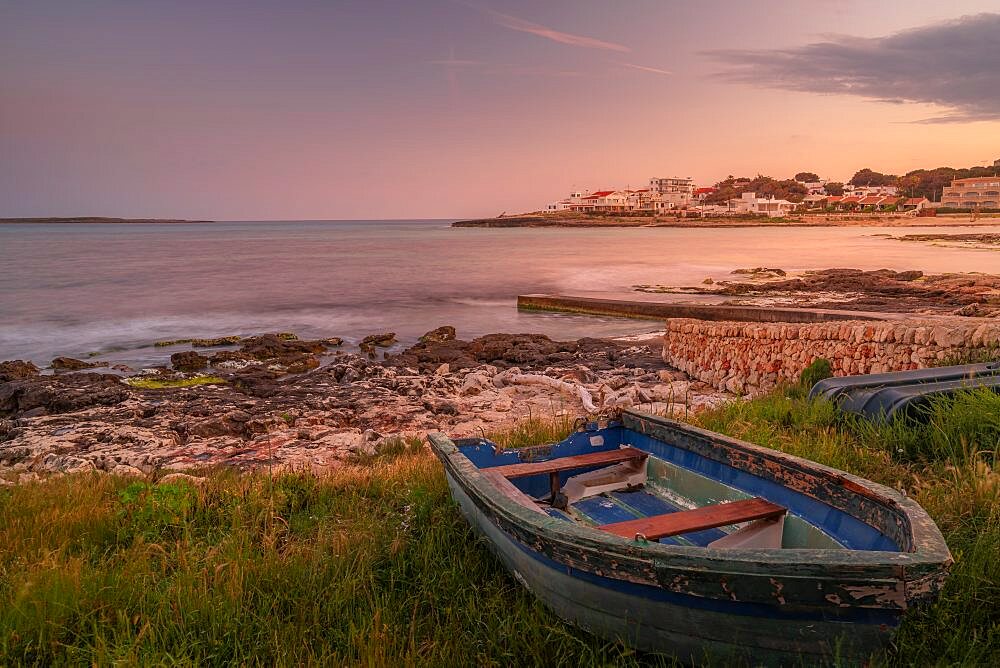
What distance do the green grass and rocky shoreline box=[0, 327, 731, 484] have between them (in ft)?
0.13

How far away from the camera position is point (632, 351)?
1744 cm

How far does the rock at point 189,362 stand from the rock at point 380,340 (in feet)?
15.7

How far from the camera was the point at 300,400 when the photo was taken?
1316 centimetres

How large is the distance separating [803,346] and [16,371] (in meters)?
17.5

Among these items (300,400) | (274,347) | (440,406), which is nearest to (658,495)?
(440,406)

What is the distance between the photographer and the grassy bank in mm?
3279

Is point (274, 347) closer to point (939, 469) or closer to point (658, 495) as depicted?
point (658, 495)

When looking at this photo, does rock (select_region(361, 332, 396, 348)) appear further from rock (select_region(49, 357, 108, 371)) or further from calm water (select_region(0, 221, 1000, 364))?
rock (select_region(49, 357, 108, 371))

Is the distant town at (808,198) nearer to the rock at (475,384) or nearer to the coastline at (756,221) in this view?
the coastline at (756,221)

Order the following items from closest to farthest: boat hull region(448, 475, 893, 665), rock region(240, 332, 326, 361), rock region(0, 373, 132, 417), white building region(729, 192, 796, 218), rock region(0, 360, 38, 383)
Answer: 1. boat hull region(448, 475, 893, 665)
2. rock region(0, 373, 132, 417)
3. rock region(0, 360, 38, 383)
4. rock region(240, 332, 326, 361)
5. white building region(729, 192, 796, 218)

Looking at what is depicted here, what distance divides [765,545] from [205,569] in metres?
3.23

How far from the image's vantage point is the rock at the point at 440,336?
2047 centimetres

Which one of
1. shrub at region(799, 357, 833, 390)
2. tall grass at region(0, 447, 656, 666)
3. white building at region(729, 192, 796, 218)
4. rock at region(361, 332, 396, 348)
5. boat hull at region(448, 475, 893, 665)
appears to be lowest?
rock at region(361, 332, 396, 348)

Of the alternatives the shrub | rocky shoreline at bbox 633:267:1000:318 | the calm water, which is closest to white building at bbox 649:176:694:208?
the calm water
